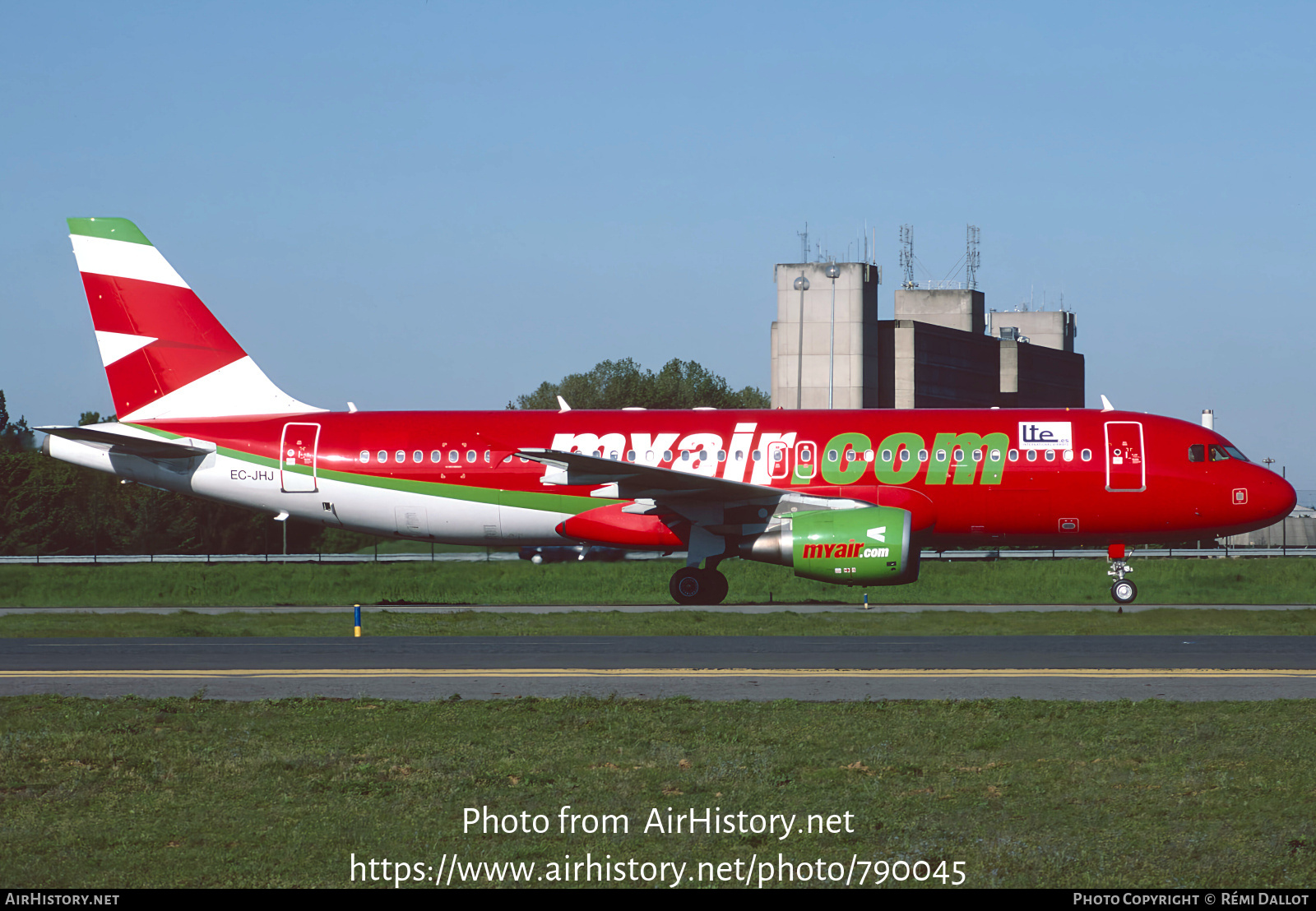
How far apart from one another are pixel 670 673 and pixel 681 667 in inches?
25.0

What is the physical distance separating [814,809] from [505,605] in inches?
917

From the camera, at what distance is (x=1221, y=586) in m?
35.8

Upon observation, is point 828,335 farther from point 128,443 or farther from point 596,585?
point 128,443

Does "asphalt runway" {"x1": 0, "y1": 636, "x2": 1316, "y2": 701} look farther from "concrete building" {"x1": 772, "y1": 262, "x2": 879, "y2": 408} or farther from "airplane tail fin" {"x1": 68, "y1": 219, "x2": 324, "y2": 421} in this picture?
"concrete building" {"x1": 772, "y1": 262, "x2": 879, "y2": 408}

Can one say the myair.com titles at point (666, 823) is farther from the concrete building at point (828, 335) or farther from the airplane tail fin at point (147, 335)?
the concrete building at point (828, 335)

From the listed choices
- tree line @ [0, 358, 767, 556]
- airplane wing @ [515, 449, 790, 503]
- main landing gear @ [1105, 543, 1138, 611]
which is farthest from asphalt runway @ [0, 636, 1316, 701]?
tree line @ [0, 358, 767, 556]

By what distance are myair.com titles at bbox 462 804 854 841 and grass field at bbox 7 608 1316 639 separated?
12.6 meters

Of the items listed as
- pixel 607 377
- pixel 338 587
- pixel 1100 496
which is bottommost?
pixel 338 587

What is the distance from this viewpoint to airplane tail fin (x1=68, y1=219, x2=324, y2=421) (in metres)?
30.6

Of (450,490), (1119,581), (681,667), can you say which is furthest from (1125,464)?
(681,667)

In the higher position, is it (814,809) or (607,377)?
(607,377)
